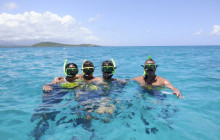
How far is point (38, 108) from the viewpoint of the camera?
170 inches

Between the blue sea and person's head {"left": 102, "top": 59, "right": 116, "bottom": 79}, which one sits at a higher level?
person's head {"left": 102, "top": 59, "right": 116, "bottom": 79}

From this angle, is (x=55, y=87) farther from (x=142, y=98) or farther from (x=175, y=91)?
(x=175, y=91)

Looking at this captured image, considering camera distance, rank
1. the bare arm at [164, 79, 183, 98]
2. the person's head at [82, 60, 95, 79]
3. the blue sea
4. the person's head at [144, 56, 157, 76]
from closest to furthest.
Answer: the blue sea → the bare arm at [164, 79, 183, 98] → the person's head at [144, 56, 157, 76] → the person's head at [82, 60, 95, 79]

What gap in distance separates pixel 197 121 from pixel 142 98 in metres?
1.60

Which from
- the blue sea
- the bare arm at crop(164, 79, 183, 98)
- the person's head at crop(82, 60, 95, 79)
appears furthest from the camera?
the person's head at crop(82, 60, 95, 79)

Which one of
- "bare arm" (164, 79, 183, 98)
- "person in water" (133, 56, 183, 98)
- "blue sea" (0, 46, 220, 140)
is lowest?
"blue sea" (0, 46, 220, 140)

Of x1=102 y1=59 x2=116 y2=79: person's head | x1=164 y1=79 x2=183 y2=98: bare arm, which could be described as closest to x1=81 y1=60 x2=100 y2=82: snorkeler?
x1=102 y1=59 x2=116 y2=79: person's head

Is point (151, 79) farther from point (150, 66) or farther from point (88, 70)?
point (88, 70)

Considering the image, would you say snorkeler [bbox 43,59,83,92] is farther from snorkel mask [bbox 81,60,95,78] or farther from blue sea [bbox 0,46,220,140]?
blue sea [bbox 0,46,220,140]

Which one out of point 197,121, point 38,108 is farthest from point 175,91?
point 38,108

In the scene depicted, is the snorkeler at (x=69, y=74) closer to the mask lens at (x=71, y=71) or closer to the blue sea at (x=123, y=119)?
the mask lens at (x=71, y=71)

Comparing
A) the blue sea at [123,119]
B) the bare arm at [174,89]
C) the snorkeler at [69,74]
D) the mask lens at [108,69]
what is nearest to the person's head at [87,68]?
the snorkeler at [69,74]

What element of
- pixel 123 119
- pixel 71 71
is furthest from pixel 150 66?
pixel 71 71

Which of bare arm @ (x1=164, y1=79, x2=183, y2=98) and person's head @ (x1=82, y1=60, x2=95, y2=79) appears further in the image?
person's head @ (x1=82, y1=60, x2=95, y2=79)
